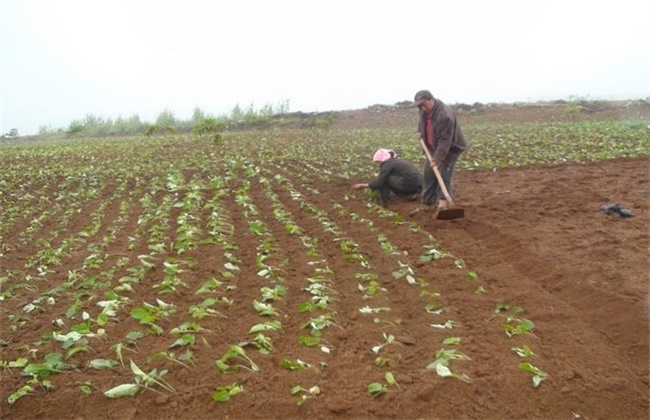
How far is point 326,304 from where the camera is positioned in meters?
4.28

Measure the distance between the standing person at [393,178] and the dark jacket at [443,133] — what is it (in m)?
0.73

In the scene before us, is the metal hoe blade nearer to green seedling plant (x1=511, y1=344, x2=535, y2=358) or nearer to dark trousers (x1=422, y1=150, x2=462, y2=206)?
dark trousers (x1=422, y1=150, x2=462, y2=206)

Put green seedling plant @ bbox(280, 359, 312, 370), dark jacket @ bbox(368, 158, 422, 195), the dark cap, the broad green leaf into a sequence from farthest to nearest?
1. dark jacket @ bbox(368, 158, 422, 195)
2. the dark cap
3. green seedling plant @ bbox(280, 359, 312, 370)
4. the broad green leaf

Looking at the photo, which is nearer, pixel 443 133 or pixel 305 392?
pixel 305 392

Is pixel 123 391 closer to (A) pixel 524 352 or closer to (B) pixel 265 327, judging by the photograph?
(B) pixel 265 327

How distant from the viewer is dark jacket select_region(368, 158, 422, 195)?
7.96 meters

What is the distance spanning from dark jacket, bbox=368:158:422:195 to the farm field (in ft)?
1.01

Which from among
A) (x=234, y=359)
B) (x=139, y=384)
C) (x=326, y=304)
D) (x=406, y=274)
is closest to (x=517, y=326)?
(x=406, y=274)

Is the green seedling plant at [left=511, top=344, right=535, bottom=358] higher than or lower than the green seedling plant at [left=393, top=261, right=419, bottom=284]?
lower

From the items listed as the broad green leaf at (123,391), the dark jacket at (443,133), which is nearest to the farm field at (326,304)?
the broad green leaf at (123,391)

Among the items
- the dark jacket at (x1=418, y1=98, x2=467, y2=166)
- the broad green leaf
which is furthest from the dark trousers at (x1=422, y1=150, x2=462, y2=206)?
the broad green leaf

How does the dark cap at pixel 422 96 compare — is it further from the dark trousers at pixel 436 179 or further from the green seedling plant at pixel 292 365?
the green seedling plant at pixel 292 365

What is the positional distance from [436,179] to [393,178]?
760 millimetres

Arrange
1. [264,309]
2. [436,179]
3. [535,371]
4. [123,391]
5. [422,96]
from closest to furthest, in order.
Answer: [123,391] < [535,371] < [264,309] < [422,96] < [436,179]
